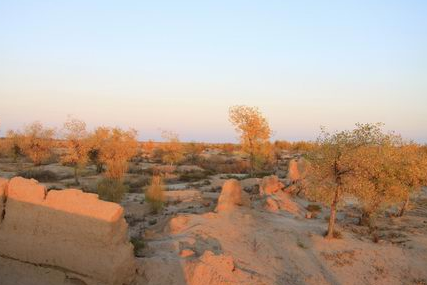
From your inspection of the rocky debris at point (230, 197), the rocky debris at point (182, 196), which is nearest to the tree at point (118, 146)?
the rocky debris at point (182, 196)

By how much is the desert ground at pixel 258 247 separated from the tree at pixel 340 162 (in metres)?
1.86

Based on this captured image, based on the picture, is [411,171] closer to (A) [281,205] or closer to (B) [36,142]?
(A) [281,205]

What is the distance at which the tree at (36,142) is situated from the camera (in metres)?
43.9

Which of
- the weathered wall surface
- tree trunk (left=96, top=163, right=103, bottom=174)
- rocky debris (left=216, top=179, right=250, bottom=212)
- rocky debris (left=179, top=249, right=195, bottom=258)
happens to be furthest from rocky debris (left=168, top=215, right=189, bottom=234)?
tree trunk (left=96, top=163, right=103, bottom=174)

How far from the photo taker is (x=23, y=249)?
9.95 metres

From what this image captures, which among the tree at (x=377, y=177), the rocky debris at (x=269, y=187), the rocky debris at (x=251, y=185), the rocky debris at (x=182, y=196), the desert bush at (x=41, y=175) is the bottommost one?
the desert bush at (x=41, y=175)

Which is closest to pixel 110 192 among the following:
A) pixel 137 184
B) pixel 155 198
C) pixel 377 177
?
pixel 155 198

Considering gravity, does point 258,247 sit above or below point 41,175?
above

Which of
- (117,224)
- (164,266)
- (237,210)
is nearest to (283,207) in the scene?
(237,210)

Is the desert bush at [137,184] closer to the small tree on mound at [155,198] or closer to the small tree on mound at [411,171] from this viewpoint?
the small tree on mound at [155,198]

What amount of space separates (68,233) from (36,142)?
3729 centimetres

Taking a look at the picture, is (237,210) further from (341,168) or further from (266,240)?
(341,168)

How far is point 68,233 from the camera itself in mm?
9734

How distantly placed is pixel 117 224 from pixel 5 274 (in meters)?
2.77
